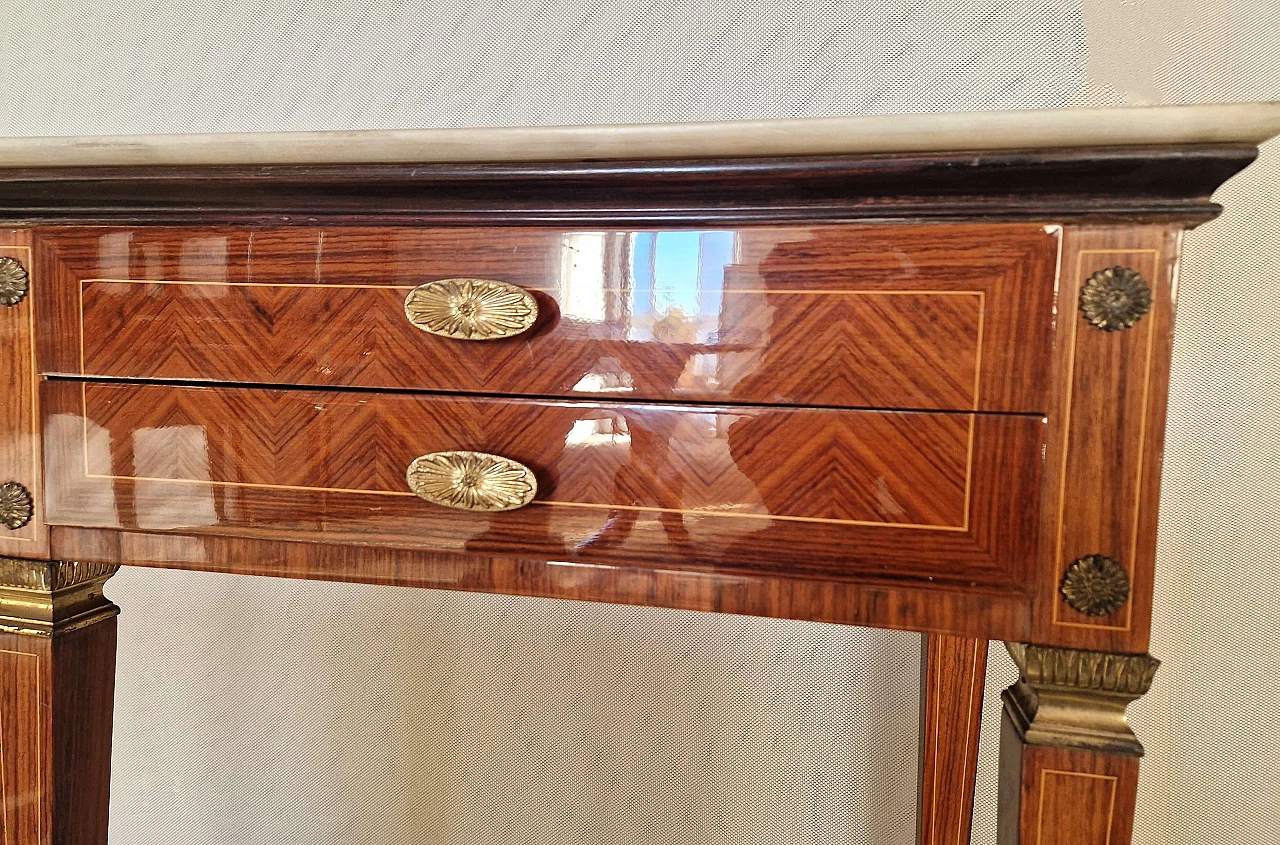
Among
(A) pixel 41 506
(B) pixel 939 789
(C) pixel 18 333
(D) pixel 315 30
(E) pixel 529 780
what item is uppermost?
(D) pixel 315 30

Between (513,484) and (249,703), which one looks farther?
(249,703)

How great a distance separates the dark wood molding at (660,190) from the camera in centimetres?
33

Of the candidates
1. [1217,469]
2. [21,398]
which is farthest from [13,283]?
[1217,469]

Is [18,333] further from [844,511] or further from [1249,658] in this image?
[1249,658]

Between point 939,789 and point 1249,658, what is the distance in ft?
1.20

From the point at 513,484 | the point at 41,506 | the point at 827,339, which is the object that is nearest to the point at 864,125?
the point at 827,339

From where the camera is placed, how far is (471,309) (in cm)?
39

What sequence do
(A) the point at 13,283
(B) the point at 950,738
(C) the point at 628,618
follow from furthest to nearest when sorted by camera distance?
(C) the point at 628,618
(B) the point at 950,738
(A) the point at 13,283

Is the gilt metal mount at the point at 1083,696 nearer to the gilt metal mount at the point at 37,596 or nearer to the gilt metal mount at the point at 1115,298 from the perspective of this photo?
the gilt metal mount at the point at 1115,298

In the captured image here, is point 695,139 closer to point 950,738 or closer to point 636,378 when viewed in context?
point 636,378

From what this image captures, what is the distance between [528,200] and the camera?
1.29 ft

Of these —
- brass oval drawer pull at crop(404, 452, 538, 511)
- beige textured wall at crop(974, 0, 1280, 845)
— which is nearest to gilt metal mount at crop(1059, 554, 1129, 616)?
brass oval drawer pull at crop(404, 452, 538, 511)

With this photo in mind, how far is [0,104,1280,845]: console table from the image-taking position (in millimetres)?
344

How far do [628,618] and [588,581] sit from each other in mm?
538
